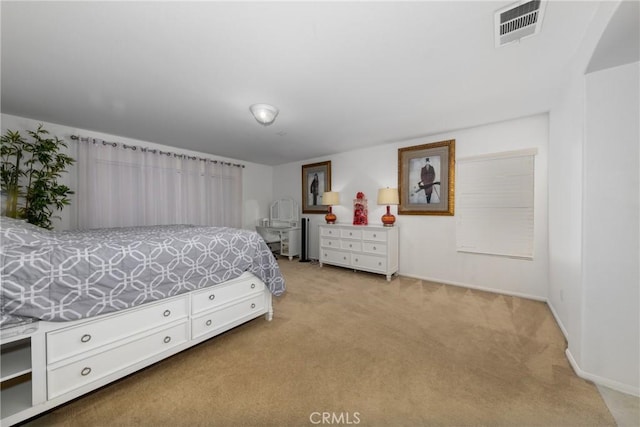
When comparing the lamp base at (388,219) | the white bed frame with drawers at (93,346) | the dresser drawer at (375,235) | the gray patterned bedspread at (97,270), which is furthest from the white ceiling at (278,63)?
the white bed frame with drawers at (93,346)

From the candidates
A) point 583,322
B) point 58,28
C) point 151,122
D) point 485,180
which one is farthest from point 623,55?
point 151,122

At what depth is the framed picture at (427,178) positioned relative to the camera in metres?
3.47

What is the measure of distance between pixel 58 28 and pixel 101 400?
2.29 m

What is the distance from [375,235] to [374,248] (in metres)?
0.21

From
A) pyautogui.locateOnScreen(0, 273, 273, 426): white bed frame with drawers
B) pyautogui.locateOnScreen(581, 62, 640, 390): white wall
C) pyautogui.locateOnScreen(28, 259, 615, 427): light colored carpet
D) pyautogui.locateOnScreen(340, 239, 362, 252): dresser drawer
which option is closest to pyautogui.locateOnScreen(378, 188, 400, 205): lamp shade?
pyautogui.locateOnScreen(340, 239, 362, 252): dresser drawer

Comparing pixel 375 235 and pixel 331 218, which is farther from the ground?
pixel 331 218

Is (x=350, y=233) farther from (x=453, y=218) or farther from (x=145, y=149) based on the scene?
(x=145, y=149)

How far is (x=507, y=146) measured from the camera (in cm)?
304

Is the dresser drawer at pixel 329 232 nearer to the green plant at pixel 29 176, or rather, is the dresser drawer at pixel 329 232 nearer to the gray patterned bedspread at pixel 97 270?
the gray patterned bedspread at pixel 97 270

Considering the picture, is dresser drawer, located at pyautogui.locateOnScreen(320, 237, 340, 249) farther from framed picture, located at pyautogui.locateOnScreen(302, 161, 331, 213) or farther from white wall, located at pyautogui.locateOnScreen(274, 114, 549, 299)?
framed picture, located at pyautogui.locateOnScreen(302, 161, 331, 213)

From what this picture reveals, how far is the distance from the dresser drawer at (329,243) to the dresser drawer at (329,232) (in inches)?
3.2

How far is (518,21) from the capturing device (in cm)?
140

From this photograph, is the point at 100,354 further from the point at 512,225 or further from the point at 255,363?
the point at 512,225

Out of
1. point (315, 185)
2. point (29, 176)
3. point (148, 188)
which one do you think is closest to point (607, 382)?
point (315, 185)
